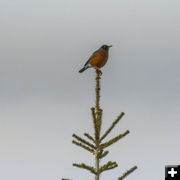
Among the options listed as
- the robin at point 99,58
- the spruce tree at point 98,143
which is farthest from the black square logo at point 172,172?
the robin at point 99,58

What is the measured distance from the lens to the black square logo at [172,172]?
10.0m

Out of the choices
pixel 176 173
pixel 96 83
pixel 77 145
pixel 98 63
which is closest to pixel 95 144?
pixel 77 145

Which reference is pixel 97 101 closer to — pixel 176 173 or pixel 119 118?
pixel 119 118

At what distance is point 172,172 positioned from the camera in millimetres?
10227

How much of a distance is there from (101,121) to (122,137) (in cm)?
61

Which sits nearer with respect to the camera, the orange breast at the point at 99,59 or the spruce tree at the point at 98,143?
the spruce tree at the point at 98,143

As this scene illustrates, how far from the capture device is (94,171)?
8.30 m

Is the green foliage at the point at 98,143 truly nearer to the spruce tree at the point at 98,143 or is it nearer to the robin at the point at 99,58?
the spruce tree at the point at 98,143

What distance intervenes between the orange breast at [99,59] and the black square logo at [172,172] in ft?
19.1

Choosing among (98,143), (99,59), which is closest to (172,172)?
(98,143)

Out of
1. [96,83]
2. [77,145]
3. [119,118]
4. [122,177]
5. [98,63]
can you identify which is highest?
[98,63]

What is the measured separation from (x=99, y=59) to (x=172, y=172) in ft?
20.6

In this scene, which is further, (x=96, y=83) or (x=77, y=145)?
(x=96, y=83)

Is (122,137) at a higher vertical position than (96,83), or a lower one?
lower
